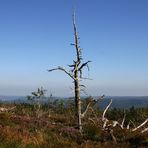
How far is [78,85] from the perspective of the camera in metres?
22.1

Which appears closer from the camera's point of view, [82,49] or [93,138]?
[93,138]

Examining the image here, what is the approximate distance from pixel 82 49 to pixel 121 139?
565 centimetres

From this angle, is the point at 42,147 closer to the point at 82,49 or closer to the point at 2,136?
the point at 2,136

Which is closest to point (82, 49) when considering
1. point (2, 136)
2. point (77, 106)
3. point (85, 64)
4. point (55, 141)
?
point (85, 64)

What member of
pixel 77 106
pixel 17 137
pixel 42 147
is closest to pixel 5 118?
pixel 77 106

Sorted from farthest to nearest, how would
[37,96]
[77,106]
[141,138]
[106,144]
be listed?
[37,96]
[77,106]
[141,138]
[106,144]

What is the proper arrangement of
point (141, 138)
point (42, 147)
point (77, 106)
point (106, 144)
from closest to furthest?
1. point (42, 147)
2. point (106, 144)
3. point (141, 138)
4. point (77, 106)

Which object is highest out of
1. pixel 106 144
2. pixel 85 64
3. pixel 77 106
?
pixel 85 64

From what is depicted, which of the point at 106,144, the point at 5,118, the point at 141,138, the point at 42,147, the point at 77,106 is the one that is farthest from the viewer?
the point at 5,118

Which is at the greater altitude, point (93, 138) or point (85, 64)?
point (85, 64)

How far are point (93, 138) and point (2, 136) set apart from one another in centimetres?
554

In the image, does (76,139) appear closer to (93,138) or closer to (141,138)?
(93,138)

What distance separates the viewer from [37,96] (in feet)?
179

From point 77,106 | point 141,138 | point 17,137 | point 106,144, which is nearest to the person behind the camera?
point 17,137
